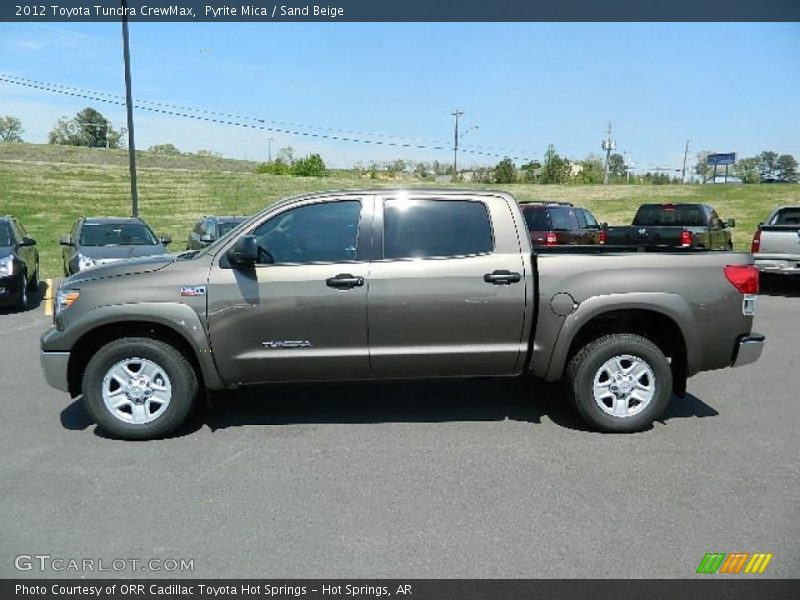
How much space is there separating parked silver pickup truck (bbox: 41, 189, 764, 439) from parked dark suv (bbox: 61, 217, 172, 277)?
6705 mm

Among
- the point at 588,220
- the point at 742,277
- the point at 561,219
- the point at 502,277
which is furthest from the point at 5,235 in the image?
the point at 588,220

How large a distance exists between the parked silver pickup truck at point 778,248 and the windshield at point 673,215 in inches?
112

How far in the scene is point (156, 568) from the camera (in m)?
3.11

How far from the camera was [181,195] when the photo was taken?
39.9m

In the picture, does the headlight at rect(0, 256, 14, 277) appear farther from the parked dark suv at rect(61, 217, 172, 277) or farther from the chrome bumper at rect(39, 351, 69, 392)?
the chrome bumper at rect(39, 351, 69, 392)

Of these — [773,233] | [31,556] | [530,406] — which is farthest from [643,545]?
[773,233]

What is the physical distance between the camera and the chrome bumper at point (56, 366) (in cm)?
468

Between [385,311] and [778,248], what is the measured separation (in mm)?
10190

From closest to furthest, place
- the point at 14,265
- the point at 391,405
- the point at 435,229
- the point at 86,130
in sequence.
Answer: the point at 435,229 → the point at 391,405 → the point at 14,265 → the point at 86,130

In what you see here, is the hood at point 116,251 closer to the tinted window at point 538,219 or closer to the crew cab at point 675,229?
the tinted window at point 538,219

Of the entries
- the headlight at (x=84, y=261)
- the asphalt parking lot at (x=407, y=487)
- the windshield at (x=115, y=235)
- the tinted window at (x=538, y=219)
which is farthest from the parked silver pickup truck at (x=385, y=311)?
the tinted window at (x=538, y=219)

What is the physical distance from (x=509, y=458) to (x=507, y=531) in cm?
101

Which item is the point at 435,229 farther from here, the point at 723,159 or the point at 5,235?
the point at 723,159

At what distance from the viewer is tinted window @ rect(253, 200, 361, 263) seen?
476cm
